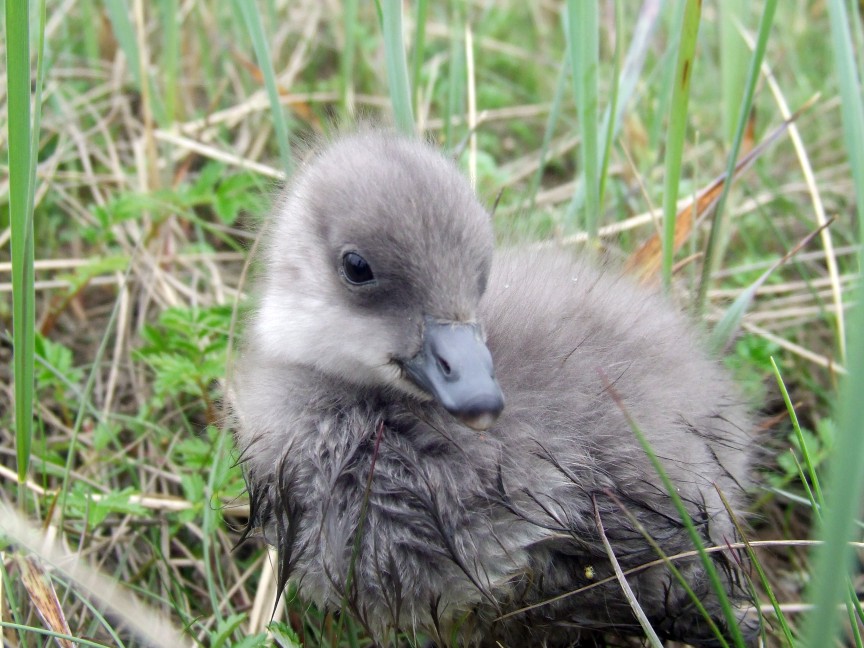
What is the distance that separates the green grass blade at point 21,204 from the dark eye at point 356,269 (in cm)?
55

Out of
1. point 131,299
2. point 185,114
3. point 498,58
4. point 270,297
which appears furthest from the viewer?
point 498,58

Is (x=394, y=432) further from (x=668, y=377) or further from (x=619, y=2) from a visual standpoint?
(x=619, y=2)

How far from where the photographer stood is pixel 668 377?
1.53m

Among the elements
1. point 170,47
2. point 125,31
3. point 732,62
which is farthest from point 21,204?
→ point 732,62

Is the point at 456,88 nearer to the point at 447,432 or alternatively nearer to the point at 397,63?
the point at 397,63

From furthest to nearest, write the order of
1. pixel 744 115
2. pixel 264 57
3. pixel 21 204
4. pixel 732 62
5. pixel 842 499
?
pixel 732 62 → pixel 264 57 → pixel 744 115 → pixel 21 204 → pixel 842 499

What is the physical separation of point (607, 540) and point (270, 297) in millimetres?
681

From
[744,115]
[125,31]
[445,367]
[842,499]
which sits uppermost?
[744,115]

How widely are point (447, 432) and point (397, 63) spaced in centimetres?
84

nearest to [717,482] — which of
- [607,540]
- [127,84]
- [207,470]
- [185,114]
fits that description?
[607,540]

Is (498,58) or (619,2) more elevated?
(619,2)

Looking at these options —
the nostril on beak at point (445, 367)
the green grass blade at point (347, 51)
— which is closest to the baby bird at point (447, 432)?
the nostril on beak at point (445, 367)

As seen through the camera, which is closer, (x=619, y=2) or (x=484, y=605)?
(x=484, y=605)

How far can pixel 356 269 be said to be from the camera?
4.36 feet
